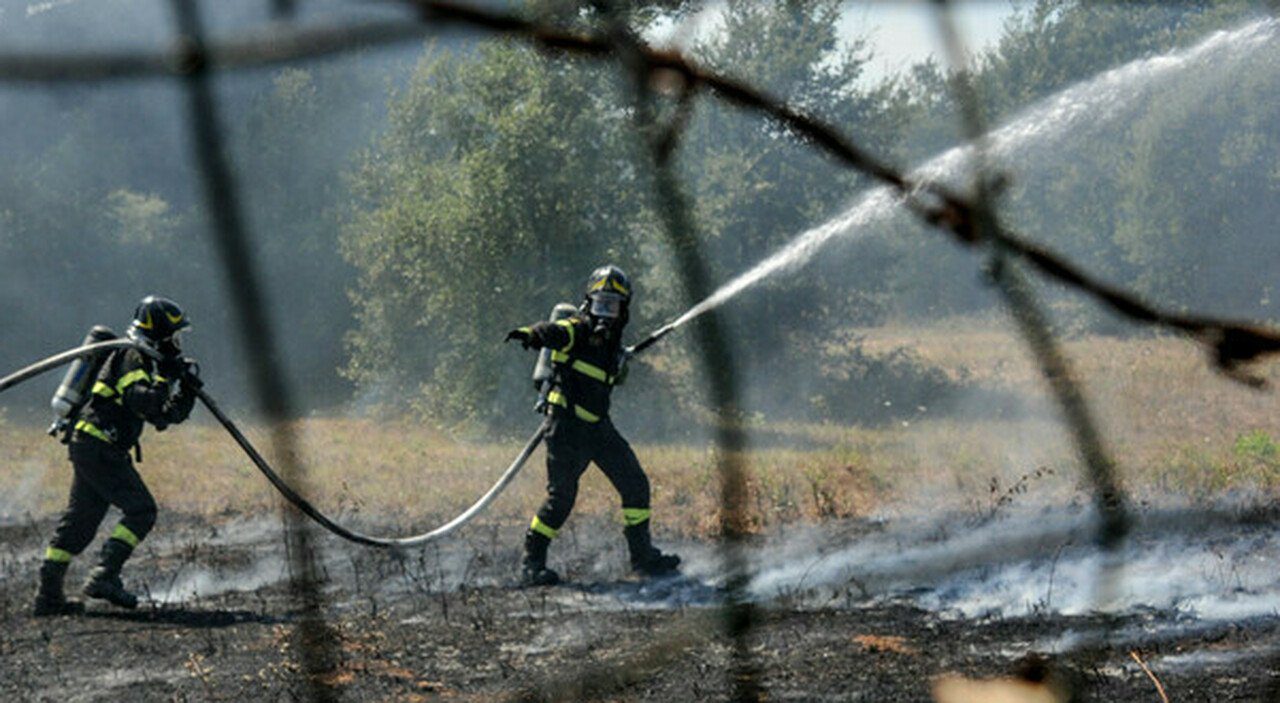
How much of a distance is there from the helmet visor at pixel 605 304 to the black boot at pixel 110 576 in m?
3.34

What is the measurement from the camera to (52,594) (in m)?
8.90

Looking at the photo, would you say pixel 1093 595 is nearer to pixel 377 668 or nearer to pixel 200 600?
pixel 377 668

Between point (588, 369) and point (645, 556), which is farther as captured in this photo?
point (645, 556)

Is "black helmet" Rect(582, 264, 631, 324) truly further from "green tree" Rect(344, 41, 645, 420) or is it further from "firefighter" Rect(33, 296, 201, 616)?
"green tree" Rect(344, 41, 645, 420)

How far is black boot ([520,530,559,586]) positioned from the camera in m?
9.35

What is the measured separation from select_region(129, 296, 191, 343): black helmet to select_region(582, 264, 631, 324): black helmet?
2589mm

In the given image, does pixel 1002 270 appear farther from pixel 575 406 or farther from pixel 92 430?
pixel 92 430

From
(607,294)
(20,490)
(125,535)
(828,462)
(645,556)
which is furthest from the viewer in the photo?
(20,490)

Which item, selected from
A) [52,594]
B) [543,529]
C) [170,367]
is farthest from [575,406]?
[52,594]

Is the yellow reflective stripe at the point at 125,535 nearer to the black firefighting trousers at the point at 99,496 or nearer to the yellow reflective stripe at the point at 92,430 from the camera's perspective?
the black firefighting trousers at the point at 99,496

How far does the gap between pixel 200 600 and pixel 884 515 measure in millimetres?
5576

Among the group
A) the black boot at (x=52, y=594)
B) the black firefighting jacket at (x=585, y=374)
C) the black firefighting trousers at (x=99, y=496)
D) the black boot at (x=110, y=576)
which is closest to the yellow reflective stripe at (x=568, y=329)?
the black firefighting jacket at (x=585, y=374)

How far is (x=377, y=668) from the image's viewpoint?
23.9ft

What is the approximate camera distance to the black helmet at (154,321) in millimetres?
8516
